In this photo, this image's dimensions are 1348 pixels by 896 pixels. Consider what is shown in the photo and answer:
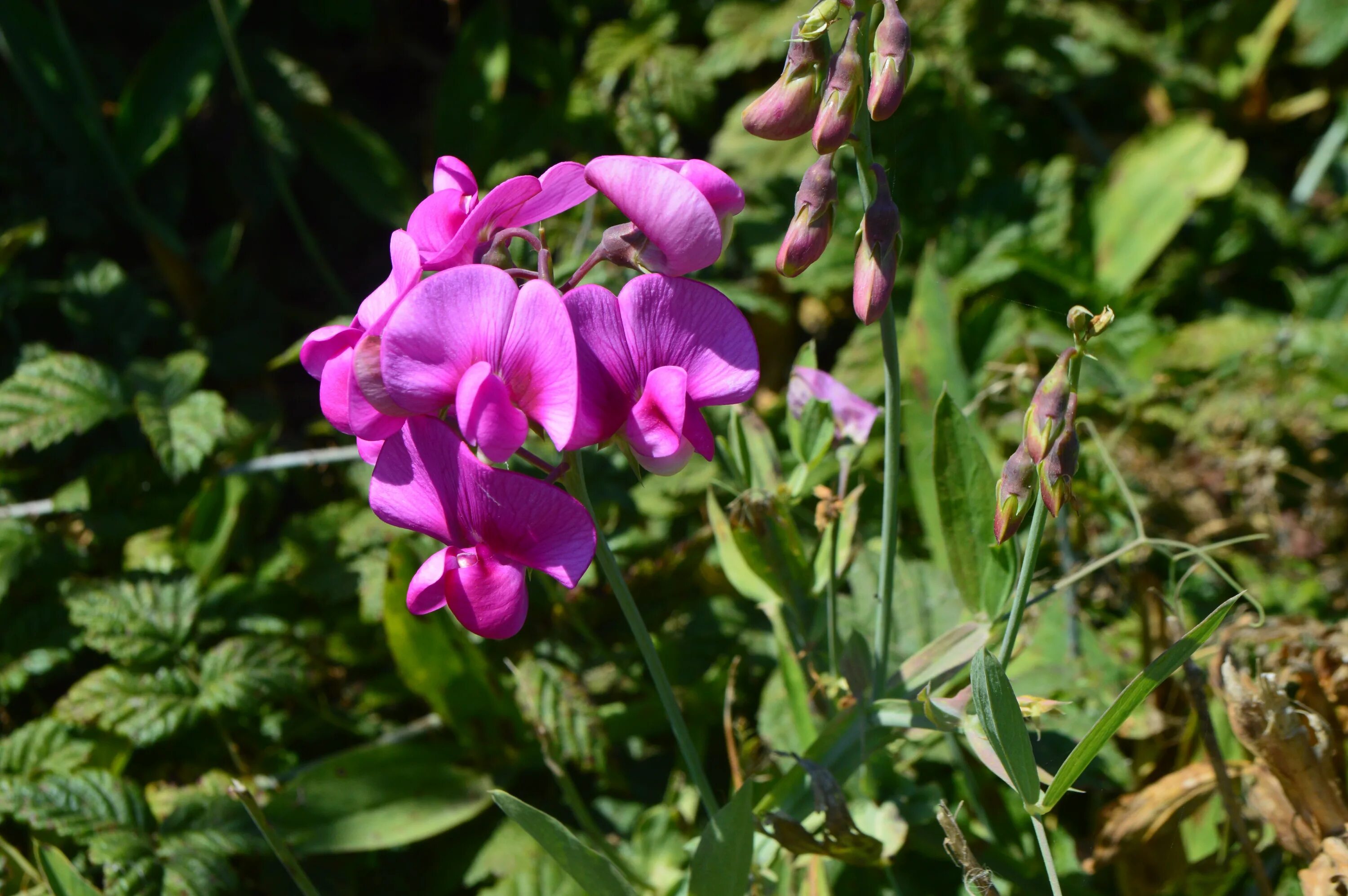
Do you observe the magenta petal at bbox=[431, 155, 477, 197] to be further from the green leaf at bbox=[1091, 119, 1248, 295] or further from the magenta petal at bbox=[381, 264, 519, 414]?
the green leaf at bbox=[1091, 119, 1248, 295]

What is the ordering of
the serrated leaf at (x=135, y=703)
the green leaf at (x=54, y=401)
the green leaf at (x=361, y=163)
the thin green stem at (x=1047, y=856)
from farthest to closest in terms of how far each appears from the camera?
the green leaf at (x=361, y=163) < the green leaf at (x=54, y=401) < the serrated leaf at (x=135, y=703) < the thin green stem at (x=1047, y=856)

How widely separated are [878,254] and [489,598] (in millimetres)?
404

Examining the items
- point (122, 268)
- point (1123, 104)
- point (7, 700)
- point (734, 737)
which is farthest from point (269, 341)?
point (1123, 104)

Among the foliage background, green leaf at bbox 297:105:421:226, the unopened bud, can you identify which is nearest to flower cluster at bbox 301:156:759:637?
the unopened bud

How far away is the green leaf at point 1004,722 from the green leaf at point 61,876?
949 millimetres

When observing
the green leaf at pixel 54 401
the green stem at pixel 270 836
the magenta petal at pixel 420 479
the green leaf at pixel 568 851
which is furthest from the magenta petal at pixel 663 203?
the green leaf at pixel 54 401

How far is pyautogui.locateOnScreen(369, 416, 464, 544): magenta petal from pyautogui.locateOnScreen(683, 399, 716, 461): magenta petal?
176 mm

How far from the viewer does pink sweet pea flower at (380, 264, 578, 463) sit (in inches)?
26.8

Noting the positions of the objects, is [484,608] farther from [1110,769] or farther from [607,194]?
[1110,769]

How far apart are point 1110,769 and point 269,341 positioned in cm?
167

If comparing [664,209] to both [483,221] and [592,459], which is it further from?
[592,459]

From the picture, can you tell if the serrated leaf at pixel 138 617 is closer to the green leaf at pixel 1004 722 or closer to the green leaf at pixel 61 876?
the green leaf at pixel 61 876

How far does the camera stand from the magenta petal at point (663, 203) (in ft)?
2.38

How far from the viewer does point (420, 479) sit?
749 mm
